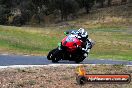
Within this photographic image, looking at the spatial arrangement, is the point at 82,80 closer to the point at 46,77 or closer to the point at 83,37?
the point at 46,77

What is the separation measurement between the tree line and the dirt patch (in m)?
74.5

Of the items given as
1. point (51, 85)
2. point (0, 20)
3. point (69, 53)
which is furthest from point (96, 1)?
point (51, 85)

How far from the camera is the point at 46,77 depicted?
1141cm

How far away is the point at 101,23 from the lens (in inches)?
3135

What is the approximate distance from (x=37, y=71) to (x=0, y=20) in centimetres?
7472

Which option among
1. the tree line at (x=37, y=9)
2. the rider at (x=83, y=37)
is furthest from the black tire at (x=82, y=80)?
the tree line at (x=37, y=9)

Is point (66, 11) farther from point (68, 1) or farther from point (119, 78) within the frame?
point (119, 78)

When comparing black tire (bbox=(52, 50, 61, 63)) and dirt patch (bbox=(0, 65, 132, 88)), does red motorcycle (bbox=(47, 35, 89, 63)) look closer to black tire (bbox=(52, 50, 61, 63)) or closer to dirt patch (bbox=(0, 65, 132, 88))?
black tire (bbox=(52, 50, 61, 63))

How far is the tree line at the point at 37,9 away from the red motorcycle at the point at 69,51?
7098cm

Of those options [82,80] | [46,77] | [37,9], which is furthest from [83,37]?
[37,9]

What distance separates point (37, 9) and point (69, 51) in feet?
261

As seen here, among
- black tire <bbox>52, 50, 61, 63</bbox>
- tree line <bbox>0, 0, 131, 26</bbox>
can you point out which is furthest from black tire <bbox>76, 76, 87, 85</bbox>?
tree line <bbox>0, 0, 131, 26</bbox>

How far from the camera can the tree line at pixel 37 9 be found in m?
90.6

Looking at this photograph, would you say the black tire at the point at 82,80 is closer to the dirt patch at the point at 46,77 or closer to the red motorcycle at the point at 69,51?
the dirt patch at the point at 46,77
